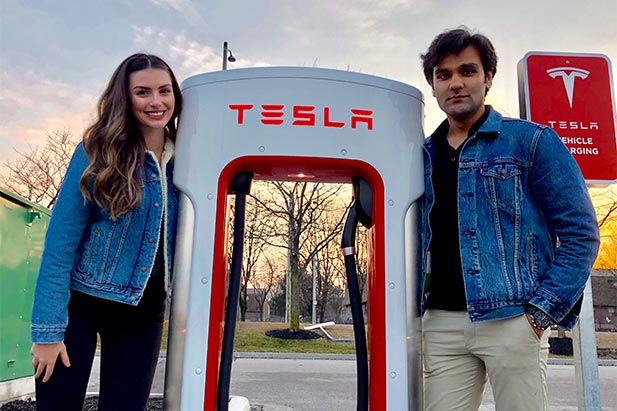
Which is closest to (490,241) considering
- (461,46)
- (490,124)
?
(490,124)

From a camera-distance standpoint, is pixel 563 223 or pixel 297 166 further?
pixel 297 166

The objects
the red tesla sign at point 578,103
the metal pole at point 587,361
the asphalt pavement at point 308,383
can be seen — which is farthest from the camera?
the asphalt pavement at point 308,383

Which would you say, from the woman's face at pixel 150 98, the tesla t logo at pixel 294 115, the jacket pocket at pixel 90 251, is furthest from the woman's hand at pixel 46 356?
the tesla t logo at pixel 294 115

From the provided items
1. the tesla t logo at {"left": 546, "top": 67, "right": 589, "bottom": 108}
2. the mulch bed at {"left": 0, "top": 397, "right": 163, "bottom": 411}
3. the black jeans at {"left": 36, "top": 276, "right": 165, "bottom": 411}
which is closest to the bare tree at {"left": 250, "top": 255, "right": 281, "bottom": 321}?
the mulch bed at {"left": 0, "top": 397, "right": 163, "bottom": 411}

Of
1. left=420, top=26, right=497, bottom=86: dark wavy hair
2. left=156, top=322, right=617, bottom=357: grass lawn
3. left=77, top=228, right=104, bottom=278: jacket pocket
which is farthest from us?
left=156, top=322, right=617, bottom=357: grass lawn

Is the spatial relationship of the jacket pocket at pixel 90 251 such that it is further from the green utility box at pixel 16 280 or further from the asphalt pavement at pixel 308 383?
the asphalt pavement at pixel 308 383

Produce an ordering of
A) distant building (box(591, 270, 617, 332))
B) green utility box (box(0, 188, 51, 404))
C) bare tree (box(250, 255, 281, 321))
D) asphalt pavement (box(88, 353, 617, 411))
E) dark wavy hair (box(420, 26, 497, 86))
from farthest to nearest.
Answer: distant building (box(591, 270, 617, 332)) → bare tree (box(250, 255, 281, 321)) → asphalt pavement (box(88, 353, 617, 411)) → green utility box (box(0, 188, 51, 404)) → dark wavy hair (box(420, 26, 497, 86))

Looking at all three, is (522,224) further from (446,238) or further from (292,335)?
(292,335)

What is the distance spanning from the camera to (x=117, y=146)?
72.3 inches

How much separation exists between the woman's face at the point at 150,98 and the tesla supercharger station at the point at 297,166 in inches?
3.2

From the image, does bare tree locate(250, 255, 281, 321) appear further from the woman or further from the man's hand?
the man's hand

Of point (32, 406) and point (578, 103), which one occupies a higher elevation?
point (578, 103)

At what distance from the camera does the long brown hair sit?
177 cm

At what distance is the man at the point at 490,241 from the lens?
1747 millimetres
